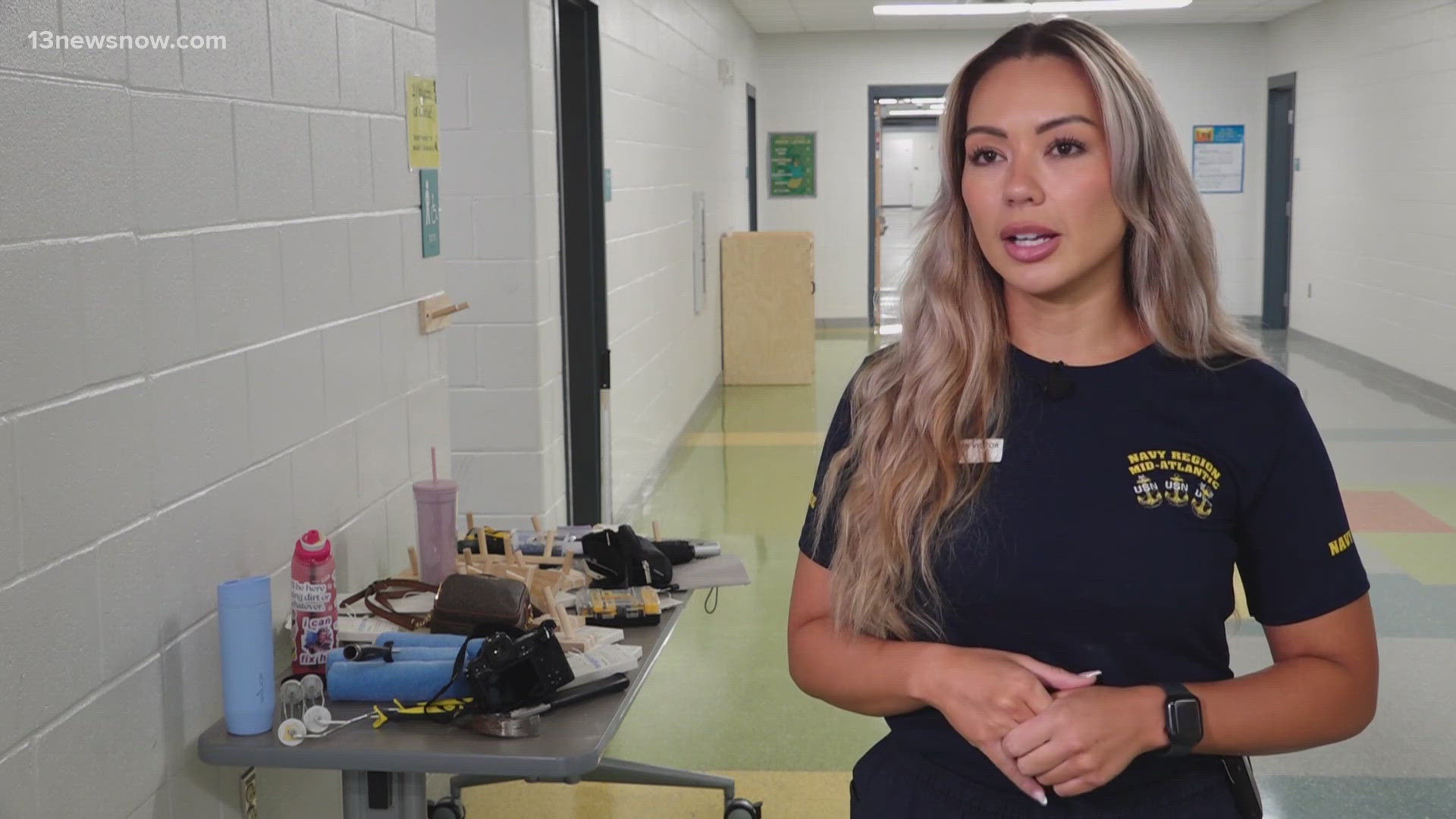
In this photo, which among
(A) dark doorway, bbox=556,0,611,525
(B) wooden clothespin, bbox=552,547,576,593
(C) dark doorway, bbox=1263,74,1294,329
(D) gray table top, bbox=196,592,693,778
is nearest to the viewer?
(D) gray table top, bbox=196,592,693,778

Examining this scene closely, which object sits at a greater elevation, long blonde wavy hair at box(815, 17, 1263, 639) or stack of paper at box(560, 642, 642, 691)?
long blonde wavy hair at box(815, 17, 1263, 639)

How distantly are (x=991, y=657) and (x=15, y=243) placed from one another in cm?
116

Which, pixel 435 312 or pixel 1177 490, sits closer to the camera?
pixel 1177 490

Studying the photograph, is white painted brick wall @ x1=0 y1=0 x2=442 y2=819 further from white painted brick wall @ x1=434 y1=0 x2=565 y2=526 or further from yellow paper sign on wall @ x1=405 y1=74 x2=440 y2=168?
white painted brick wall @ x1=434 y1=0 x2=565 y2=526

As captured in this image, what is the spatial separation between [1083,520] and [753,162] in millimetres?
12505

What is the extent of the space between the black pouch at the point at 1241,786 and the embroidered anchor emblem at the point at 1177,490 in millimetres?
268

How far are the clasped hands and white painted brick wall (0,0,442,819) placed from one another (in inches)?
41.6

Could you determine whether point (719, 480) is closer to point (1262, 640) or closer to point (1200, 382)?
point (1262, 640)

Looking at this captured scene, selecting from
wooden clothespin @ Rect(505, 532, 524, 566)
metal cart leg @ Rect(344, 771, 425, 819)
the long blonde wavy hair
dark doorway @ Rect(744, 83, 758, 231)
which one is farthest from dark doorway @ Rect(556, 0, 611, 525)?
dark doorway @ Rect(744, 83, 758, 231)

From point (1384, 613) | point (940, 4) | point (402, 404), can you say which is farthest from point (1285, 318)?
point (402, 404)

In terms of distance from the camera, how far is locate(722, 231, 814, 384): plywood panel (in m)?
10.2

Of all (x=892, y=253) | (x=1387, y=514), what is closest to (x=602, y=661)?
(x=1387, y=514)

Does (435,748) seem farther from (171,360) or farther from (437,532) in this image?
(437,532)

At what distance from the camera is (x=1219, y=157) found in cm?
1366
